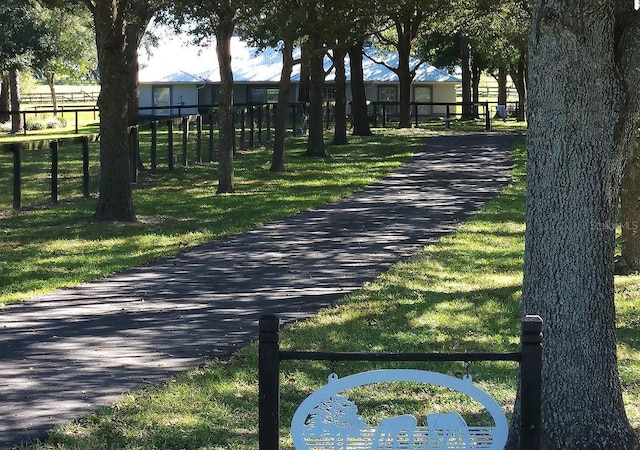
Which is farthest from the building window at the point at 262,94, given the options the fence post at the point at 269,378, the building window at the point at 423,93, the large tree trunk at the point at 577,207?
the fence post at the point at 269,378

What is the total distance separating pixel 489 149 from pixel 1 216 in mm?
18350

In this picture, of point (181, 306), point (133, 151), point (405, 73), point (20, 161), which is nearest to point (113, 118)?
point (20, 161)

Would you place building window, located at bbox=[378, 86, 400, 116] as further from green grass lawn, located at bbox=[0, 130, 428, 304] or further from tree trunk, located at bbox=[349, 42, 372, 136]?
green grass lawn, located at bbox=[0, 130, 428, 304]

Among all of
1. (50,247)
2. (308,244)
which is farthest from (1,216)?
(308,244)

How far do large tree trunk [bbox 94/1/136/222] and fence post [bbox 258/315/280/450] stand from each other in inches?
422

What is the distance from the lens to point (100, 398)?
6477 mm

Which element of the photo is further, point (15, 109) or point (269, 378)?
point (15, 109)

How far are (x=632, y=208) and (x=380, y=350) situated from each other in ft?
15.2

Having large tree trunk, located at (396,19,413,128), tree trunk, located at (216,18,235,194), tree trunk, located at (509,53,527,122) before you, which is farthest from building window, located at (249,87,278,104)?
tree trunk, located at (216,18,235,194)

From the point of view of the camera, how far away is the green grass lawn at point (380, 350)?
234 inches

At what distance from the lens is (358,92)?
3756 cm

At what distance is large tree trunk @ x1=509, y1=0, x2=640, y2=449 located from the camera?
5074 millimetres

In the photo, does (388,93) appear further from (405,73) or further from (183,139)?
(183,139)

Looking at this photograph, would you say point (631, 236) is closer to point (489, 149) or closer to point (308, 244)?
point (308, 244)
